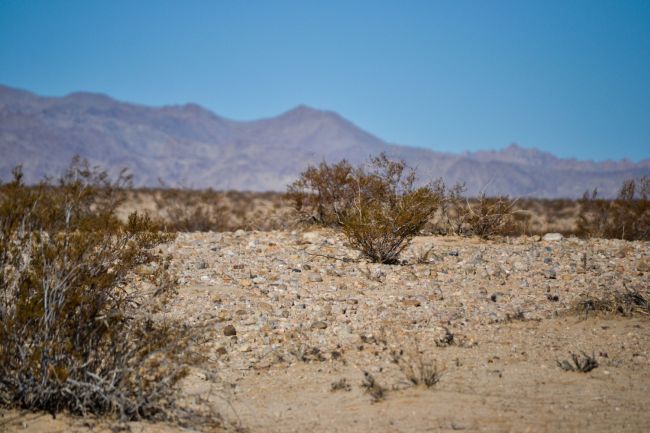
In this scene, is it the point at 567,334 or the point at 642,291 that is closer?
the point at 567,334

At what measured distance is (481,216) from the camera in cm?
1232

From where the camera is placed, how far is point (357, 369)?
579 centimetres

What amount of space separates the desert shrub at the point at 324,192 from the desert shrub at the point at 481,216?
2.09 metres

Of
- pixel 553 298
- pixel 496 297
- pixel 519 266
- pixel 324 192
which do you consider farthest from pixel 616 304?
pixel 324 192

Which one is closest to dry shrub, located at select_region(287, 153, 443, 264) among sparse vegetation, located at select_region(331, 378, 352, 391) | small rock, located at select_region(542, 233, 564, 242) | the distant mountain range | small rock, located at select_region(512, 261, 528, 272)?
small rock, located at select_region(512, 261, 528, 272)

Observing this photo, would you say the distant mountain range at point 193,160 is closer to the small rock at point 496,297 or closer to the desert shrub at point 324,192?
the desert shrub at point 324,192

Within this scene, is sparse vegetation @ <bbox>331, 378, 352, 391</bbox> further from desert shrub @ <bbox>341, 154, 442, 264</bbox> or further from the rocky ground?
desert shrub @ <bbox>341, 154, 442, 264</bbox>

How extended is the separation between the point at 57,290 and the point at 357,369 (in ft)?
8.82

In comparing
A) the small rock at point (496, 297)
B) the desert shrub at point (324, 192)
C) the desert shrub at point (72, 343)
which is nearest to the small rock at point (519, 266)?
the small rock at point (496, 297)

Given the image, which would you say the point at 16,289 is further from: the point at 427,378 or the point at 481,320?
the point at 481,320

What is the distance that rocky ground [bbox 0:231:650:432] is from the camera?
15.6ft

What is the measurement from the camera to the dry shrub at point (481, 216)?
12.4 meters

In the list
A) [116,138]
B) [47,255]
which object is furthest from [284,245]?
[116,138]

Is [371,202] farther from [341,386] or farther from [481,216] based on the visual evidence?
[341,386]
